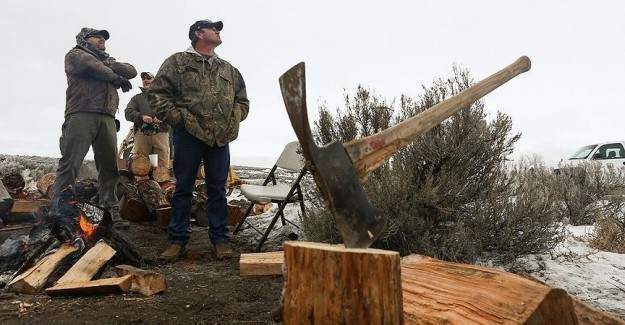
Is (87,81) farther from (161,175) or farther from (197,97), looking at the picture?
(161,175)

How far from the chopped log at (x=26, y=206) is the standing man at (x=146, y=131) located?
1770mm

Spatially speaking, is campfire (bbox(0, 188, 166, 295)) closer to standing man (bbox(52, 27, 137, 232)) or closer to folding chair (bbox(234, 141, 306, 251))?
standing man (bbox(52, 27, 137, 232))

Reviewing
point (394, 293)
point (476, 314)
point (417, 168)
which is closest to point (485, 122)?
point (417, 168)

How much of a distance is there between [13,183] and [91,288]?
14.4 feet

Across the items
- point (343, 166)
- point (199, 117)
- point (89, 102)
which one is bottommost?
point (343, 166)

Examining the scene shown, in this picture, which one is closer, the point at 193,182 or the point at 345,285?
the point at 345,285

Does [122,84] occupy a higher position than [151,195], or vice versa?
[122,84]

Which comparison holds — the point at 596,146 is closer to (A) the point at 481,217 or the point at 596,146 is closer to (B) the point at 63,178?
(A) the point at 481,217

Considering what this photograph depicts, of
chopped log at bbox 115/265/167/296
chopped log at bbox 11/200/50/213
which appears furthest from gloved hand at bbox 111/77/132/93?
chopped log at bbox 115/265/167/296

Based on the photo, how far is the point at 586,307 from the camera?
1.87m

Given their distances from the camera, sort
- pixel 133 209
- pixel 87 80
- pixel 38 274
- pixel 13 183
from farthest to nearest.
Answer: pixel 13 183 → pixel 133 209 → pixel 87 80 → pixel 38 274

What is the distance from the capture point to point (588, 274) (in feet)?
11.0

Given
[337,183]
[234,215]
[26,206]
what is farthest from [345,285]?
[26,206]

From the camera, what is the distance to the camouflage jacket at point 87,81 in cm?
497
